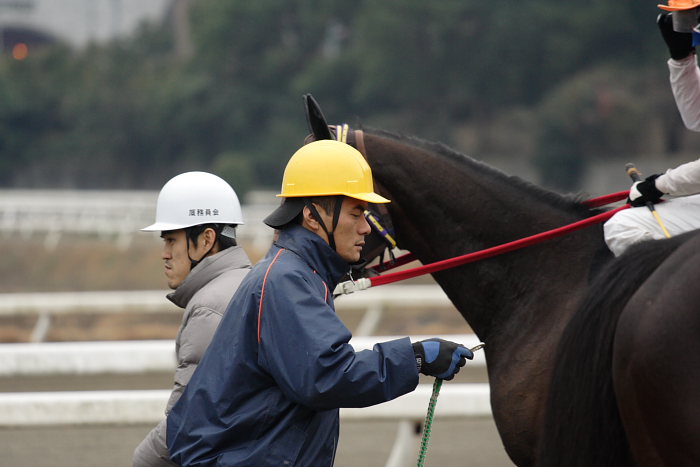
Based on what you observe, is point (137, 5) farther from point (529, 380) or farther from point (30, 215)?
point (529, 380)

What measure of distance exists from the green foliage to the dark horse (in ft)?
86.8

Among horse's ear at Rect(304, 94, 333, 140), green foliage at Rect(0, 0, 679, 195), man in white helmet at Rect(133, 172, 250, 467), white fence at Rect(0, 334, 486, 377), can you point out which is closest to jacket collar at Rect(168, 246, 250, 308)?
man in white helmet at Rect(133, 172, 250, 467)

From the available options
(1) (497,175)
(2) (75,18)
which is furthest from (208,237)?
(2) (75,18)

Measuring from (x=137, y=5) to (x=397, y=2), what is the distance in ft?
62.0

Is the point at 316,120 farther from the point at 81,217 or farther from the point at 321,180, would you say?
the point at 81,217

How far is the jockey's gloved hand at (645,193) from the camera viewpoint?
344 cm

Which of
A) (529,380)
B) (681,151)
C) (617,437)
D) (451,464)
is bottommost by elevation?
(681,151)

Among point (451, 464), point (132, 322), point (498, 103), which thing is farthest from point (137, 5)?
point (451, 464)

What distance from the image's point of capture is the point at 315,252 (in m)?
2.62

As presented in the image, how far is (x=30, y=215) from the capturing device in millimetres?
22281

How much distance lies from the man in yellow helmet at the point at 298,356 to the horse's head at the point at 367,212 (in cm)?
104

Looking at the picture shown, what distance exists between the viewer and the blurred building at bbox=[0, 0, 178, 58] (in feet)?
162

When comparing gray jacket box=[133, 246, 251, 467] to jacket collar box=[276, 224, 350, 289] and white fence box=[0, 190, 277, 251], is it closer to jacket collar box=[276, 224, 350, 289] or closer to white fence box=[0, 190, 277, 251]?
jacket collar box=[276, 224, 350, 289]

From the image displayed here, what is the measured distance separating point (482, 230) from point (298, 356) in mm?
1527
